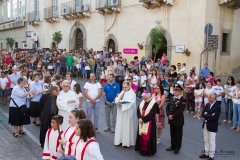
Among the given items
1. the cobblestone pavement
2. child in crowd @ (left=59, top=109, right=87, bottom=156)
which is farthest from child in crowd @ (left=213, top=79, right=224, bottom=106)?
child in crowd @ (left=59, top=109, right=87, bottom=156)

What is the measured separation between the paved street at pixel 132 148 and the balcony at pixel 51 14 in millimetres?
21815

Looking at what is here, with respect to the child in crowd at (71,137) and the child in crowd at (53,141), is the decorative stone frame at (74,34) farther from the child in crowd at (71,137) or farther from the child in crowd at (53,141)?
the child in crowd at (71,137)

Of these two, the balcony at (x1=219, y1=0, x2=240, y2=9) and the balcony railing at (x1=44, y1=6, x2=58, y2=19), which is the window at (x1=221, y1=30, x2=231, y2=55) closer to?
the balcony at (x1=219, y1=0, x2=240, y2=9)

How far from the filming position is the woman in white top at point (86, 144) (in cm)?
352

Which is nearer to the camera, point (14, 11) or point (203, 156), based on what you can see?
point (203, 156)

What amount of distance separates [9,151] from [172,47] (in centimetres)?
1256

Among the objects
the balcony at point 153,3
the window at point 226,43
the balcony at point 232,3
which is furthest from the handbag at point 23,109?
the window at point 226,43

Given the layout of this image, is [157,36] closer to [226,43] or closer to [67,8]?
[226,43]

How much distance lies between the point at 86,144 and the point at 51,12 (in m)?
28.0

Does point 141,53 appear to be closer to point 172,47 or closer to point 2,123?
point 172,47

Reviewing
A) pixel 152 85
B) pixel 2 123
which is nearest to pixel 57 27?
pixel 152 85

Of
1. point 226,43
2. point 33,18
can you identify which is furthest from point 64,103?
point 33,18

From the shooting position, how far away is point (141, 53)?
19.0m

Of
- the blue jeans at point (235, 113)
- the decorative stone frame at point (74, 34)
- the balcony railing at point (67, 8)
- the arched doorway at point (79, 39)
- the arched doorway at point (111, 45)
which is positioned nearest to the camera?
the blue jeans at point (235, 113)
